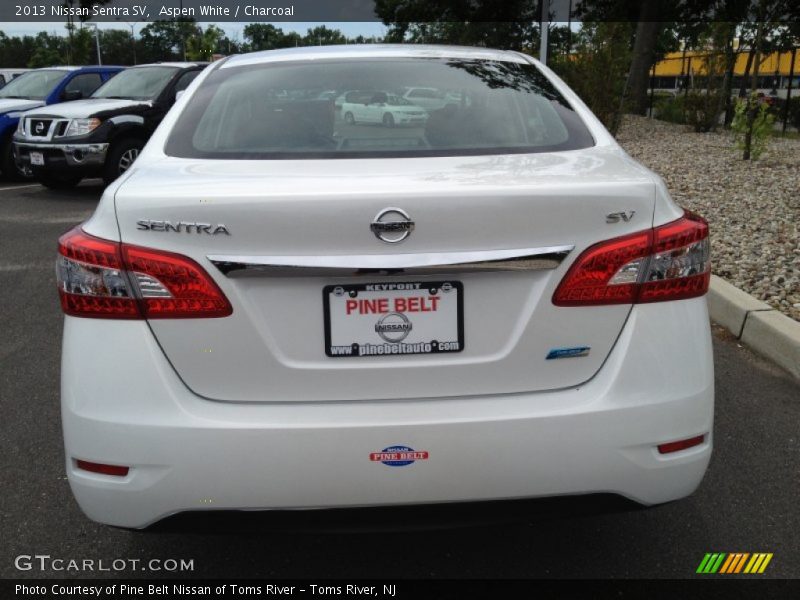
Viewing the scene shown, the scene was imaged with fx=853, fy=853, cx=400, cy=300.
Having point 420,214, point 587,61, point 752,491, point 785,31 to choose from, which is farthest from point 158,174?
point 785,31

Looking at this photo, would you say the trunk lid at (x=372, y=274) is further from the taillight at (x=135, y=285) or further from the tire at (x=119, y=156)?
the tire at (x=119, y=156)

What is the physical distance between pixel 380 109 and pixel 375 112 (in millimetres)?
26

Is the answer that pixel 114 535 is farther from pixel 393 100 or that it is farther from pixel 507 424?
pixel 393 100

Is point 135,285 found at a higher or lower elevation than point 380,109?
lower

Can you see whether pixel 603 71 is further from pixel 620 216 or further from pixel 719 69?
pixel 620 216

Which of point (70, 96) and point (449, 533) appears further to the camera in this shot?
point (70, 96)

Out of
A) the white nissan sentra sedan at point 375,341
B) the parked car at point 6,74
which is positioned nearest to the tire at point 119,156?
the parked car at point 6,74

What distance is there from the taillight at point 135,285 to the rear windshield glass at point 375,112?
55 centimetres

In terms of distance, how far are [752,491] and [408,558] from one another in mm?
1400

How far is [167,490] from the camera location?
218 cm

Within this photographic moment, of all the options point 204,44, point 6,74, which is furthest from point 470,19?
point 6,74

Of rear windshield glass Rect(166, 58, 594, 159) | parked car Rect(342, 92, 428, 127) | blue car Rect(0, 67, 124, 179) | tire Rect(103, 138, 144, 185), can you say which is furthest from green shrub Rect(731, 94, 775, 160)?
parked car Rect(342, 92, 428, 127)

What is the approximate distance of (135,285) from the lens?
2.17m

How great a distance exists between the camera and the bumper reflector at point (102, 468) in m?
2.22
